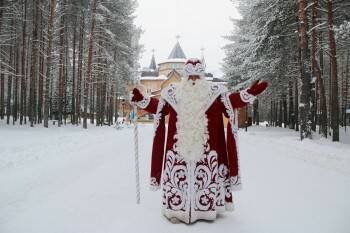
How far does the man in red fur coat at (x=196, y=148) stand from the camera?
4.25 meters

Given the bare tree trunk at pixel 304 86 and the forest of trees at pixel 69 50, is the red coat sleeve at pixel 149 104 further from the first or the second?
the forest of trees at pixel 69 50

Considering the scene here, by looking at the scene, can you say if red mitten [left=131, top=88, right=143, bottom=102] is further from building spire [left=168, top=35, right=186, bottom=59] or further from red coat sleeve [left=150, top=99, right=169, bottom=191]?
building spire [left=168, top=35, right=186, bottom=59]

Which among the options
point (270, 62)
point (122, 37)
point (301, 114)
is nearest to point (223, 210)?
point (301, 114)

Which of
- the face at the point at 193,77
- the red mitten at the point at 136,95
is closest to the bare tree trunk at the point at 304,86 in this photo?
the face at the point at 193,77

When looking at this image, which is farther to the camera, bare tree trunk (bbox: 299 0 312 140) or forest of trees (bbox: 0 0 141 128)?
forest of trees (bbox: 0 0 141 128)

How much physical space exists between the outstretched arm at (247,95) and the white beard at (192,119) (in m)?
0.39

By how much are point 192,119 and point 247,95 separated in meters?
0.82

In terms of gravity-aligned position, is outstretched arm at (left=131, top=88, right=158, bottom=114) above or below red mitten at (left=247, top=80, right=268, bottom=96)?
below

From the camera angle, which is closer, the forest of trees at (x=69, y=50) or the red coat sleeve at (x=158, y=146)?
the red coat sleeve at (x=158, y=146)

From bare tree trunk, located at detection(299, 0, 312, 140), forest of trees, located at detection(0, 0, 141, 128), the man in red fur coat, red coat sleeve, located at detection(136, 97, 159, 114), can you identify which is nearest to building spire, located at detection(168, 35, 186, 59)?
forest of trees, located at detection(0, 0, 141, 128)

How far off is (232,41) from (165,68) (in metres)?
45.2

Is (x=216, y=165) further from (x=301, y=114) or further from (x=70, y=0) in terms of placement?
(x=70, y=0)

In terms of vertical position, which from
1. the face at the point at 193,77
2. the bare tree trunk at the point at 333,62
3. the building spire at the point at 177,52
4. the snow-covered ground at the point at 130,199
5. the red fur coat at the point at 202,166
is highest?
the building spire at the point at 177,52

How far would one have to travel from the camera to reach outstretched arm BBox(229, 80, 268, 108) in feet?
14.2
